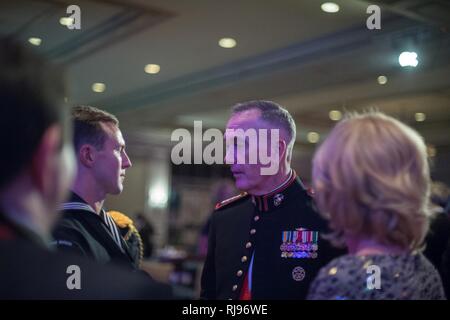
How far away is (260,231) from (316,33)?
2.93 metres

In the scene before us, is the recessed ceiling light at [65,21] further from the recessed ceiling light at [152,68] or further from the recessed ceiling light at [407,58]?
the recessed ceiling light at [407,58]

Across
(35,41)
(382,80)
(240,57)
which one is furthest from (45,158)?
(382,80)

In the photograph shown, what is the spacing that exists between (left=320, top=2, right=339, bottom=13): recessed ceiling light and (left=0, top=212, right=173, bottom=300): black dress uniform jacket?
307 centimetres

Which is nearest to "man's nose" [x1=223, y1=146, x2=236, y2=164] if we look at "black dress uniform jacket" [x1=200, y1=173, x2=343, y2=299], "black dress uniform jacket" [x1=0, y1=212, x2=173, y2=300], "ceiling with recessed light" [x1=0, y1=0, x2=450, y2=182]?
"black dress uniform jacket" [x1=200, y1=173, x2=343, y2=299]

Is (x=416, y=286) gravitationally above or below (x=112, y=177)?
below

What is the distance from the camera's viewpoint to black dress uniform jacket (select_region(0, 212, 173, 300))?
58 cm

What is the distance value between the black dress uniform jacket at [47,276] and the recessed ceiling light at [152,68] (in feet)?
15.1

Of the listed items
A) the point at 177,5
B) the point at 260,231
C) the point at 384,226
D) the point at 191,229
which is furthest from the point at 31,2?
the point at 191,229

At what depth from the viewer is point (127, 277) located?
0.69 metres

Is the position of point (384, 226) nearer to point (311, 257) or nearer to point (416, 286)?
point (416, 286)

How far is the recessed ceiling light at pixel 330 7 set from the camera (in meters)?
3.56

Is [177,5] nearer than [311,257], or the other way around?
[311,257]

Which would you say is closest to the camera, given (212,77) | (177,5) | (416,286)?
Result: (416,286)

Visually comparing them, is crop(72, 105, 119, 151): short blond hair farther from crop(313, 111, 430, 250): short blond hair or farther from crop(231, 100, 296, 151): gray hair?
crop(313, 111, 430, 250): short blond hair
